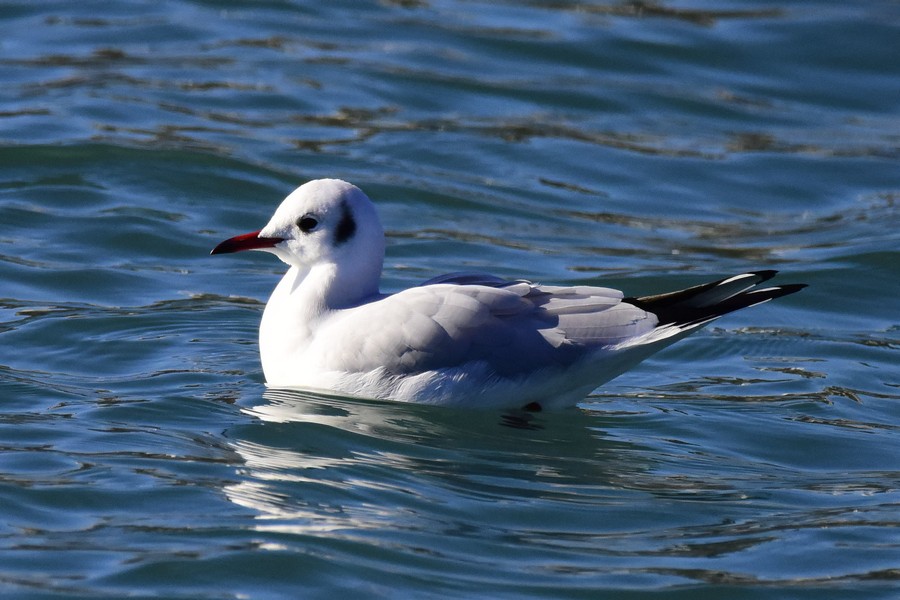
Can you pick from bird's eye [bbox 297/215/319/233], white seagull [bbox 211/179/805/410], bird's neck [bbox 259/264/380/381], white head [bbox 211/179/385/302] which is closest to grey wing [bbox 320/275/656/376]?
white seagull [bbox 211/179/805/410]

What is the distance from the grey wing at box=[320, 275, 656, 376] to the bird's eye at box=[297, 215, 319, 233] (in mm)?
479

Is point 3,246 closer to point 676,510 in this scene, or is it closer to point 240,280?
point 240,280

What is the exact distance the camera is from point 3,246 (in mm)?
9773

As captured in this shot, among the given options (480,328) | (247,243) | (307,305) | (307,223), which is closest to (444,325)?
(480,328)

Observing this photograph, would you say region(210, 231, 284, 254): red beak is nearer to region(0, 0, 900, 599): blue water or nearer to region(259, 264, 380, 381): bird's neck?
region(259, 264, 380, 381): bird's neck

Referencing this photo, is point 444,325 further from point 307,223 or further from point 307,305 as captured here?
point 307,223

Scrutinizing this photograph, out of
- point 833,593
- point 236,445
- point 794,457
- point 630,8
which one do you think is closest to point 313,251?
point 236,445

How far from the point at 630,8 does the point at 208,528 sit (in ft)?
35.3

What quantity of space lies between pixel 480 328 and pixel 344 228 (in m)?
0.88

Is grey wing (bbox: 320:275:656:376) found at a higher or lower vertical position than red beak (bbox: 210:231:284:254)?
lower

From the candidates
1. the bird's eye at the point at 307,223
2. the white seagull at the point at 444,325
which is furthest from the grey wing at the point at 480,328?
the bird's eye at the point at 307,223

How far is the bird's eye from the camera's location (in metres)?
7.27

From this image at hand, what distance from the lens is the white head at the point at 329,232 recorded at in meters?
7.23

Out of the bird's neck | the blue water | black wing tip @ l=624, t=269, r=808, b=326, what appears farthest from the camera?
the bird's neck
